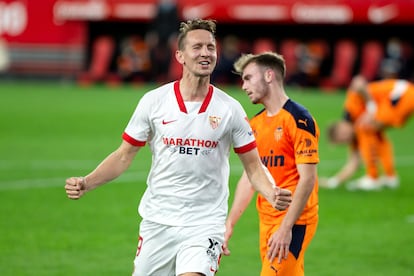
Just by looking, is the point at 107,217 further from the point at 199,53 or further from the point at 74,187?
the point at 199,53

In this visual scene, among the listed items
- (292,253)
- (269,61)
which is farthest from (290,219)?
(269,61)

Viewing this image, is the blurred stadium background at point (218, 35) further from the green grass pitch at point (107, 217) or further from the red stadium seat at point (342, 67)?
the green grass pitch at point (107, 217)

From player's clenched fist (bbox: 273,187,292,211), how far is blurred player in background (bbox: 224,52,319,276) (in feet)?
1.55

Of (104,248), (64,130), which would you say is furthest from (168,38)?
(104,248)

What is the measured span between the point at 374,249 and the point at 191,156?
550 cm

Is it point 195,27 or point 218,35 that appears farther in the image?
point 218,35

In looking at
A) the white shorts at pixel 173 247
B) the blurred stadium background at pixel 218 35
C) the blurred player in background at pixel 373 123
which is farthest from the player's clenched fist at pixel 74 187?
the blurred stadium background at pixel 218 35

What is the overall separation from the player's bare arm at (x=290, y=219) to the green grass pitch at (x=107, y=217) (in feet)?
10.4

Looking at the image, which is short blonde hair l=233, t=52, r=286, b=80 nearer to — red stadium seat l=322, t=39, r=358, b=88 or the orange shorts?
the orange shorts

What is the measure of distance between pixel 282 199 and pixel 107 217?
24.2 feet

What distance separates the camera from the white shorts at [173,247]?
7.22 metres

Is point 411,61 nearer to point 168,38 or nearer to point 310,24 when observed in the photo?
point 310,24

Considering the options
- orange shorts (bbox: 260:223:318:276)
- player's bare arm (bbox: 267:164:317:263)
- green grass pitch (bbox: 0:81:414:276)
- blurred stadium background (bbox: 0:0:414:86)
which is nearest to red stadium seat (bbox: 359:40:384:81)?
blurred stadium background (bbox: 0:0:414:86)

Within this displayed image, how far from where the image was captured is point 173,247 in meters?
7.29
